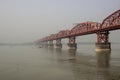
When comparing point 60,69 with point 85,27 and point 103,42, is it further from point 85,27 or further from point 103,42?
point 85,27

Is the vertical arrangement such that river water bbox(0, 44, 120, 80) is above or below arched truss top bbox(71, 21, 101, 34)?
below

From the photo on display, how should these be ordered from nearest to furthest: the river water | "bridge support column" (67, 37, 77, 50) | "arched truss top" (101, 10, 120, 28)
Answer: the river water → "arched truss top" (101, 10, 120, 28) → "bridge support column" (67, 37, 77, 50)

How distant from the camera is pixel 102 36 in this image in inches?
A: 3642

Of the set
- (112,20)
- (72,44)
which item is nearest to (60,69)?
(112,20)

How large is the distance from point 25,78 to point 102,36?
6921 centimetres

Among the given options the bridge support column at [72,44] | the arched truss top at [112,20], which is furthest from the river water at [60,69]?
the bridge support column at [72,44]

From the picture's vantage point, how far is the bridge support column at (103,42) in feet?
286

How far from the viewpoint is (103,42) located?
90.7 meters

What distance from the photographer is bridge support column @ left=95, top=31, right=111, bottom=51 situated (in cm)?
8719

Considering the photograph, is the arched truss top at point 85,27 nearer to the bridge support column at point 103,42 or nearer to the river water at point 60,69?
the bridge support column at point 103,42

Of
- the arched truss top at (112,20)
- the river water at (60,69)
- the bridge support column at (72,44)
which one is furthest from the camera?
the bridge support column at (72,44)

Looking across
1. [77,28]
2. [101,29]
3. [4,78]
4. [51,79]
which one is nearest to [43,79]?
[51,79]

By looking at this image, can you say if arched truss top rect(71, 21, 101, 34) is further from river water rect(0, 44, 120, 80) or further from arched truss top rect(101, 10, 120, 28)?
river water rect(0, 44, 120, 80)

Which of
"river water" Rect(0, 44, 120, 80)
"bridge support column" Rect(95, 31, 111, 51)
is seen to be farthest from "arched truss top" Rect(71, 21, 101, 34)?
"river water" Rect(0, 44, 120, 80)
